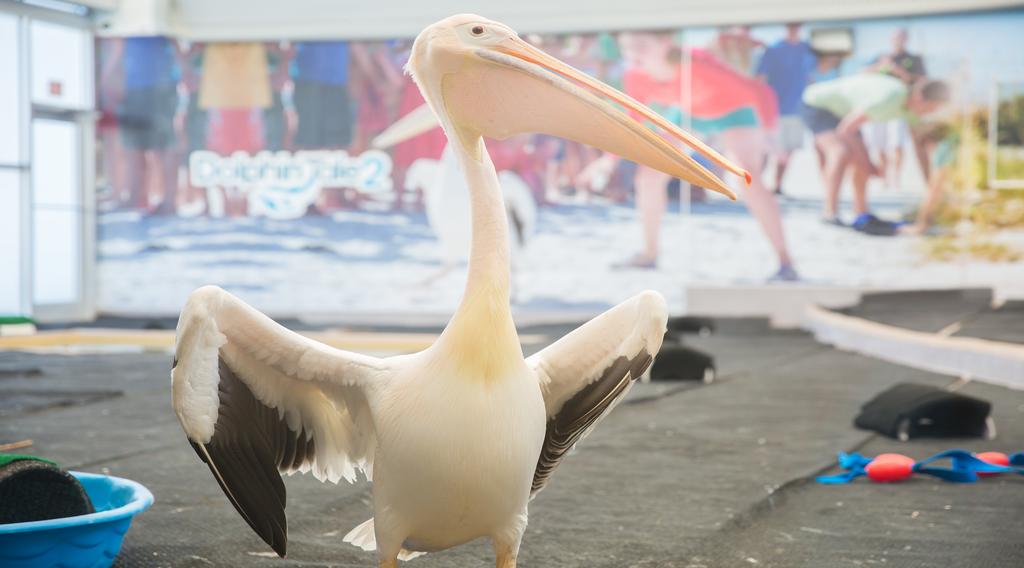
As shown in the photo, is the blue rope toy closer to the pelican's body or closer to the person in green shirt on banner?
the pelican's body

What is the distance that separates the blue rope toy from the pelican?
2.22 metres

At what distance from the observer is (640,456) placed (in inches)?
189

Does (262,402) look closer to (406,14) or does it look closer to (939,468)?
(939,468)

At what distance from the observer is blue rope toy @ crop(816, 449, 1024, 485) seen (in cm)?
412

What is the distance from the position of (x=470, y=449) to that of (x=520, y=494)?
184 millimetres

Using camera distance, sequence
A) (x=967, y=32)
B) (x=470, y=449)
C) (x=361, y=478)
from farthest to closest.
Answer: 1. (x=967, y=32)
2. (x=361, y=478)
3. (x=470, y=449)

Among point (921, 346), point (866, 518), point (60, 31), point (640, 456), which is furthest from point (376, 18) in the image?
point (866, 518)

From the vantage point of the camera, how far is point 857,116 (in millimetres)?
14312

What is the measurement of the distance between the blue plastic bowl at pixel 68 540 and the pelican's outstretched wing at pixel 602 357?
3.66 feet

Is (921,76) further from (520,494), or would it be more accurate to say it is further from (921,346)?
(520,494)

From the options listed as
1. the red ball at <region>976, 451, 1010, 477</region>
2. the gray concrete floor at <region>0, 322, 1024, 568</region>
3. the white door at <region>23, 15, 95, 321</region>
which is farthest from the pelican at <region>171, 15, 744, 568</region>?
the white door at <region>23, 15, 95, 321</region>

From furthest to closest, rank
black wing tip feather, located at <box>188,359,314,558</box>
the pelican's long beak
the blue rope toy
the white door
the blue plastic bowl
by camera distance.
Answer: the white door < the blue rope toy < the blue plastic bowl < black wing tip feather, located at <box>188,359,314,558</box> < the pelican's long beak

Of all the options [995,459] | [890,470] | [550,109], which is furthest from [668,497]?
[550,109]

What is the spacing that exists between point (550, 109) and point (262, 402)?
0.86 metres
